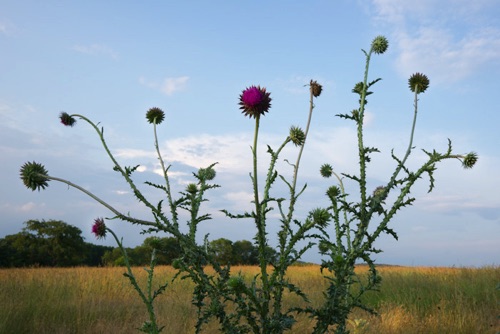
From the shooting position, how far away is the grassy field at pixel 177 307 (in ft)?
23.3

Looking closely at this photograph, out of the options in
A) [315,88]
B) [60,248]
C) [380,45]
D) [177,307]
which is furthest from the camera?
[60,248]

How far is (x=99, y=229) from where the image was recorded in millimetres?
3668

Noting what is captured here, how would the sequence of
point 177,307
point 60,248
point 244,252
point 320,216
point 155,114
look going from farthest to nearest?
point 244,252 → point 60,248 → point 177,307 → point 155,114 → point 320,216

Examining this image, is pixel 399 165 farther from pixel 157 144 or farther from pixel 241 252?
pixel 241 252

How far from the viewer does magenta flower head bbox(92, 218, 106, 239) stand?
3624 mm

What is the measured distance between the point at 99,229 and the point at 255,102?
74.3 inches

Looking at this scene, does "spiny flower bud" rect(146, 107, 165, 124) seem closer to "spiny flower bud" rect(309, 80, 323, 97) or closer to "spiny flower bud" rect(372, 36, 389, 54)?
"spiny flower bud" rect(309, 80, 323, 97)

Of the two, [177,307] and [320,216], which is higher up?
[320,216]

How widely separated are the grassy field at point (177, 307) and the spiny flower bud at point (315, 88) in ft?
7.96

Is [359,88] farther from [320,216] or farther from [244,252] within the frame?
[244,252]

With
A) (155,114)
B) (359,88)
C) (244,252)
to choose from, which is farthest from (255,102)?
(244,252)

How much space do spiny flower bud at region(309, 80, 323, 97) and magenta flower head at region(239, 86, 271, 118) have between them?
1.00 meters

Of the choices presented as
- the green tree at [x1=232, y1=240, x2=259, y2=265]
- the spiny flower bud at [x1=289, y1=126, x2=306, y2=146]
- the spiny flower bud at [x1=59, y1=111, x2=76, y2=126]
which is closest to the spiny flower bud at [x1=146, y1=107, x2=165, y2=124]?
the spiny flower bud at [x1=59, y1=111, x2=76, y2=126]

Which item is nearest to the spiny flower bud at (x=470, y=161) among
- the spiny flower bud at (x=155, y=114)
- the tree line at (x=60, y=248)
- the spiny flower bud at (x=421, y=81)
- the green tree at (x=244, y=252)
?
the spiny flower bud at (x=421, y=81)
